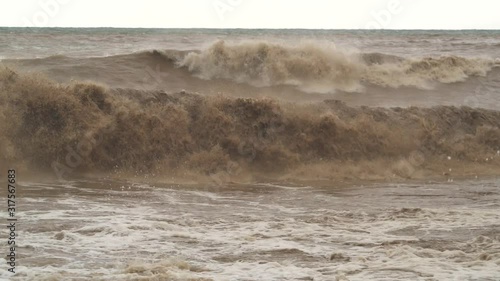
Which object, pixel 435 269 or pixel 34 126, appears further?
pixel 34 126

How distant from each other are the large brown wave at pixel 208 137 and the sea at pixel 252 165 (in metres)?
0.03

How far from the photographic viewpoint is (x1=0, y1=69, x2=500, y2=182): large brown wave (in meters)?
9.95

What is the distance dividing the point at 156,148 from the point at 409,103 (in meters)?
5.71

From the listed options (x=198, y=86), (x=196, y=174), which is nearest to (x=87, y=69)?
(x=198, y=86)

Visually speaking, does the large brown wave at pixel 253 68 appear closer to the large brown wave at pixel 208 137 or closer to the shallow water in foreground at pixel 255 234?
the large brown wave at pixel 208 137

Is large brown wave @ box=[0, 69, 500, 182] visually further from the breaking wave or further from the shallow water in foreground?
the breaking wave

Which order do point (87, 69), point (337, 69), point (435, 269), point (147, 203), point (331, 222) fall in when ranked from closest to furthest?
point (435, 269) → point (331, 222) → point (147, 203) → point (87, 69) → point (337, 69)

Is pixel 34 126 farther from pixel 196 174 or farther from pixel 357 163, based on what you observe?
pixel 357 163

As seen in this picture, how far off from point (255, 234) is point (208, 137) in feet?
15.5

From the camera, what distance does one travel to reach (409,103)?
43.8 ft

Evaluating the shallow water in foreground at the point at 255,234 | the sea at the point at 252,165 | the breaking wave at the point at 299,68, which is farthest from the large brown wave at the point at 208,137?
the breaking wave at the point at 299,68

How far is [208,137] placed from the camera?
10523 mm

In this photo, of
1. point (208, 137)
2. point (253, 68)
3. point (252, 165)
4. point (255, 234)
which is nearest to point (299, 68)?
point (253, 68)

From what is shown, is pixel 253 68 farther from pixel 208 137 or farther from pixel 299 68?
pixel 208 137
